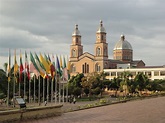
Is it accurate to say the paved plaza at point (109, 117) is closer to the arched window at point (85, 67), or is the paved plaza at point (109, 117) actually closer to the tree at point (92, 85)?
the tree at point (92, 85)

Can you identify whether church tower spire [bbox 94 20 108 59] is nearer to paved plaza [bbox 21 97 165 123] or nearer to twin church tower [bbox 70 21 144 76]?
twin church tower [bbox 70 21 144 76]

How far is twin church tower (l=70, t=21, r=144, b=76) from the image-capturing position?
8662 centimetres

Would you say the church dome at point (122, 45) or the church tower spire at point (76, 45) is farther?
the church dome at point (122, 45)

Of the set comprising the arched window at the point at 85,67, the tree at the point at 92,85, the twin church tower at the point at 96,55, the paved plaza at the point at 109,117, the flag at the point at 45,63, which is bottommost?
the paved plaza at the point at 109,117

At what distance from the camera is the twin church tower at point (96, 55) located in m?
86.6

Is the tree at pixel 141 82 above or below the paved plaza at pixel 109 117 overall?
above

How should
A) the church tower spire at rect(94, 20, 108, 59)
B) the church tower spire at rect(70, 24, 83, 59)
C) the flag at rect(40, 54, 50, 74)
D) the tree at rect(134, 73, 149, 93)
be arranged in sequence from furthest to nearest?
the church tower spire at rect(70, 24, 83, 59), the church tower spire at rect(94, 20, 108, 59), the tree at rect(134, 73, 149, 93), the flag at rect(40, 54, 50, 74)

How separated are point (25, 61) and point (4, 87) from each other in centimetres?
870

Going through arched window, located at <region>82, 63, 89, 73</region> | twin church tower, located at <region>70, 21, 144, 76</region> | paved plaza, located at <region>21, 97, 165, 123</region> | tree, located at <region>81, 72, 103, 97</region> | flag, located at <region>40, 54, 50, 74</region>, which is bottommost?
paved plaza, located at <region>21, 97, 165, 123</region>

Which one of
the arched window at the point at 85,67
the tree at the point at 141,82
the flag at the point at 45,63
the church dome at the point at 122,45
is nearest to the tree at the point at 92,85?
the tree at the point at 141,82

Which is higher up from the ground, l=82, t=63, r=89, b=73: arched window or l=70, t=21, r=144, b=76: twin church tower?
l=70, t=21, r=144, b=76: twin church tower

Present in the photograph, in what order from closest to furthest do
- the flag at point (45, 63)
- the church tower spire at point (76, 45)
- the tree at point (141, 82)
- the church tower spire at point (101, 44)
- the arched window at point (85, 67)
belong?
the flag at point (45, 63), the tree at point (141, 82), the church tower spire at point (101, 44), the arched window at point (85, 67), the church tower spire at point (76, 45)

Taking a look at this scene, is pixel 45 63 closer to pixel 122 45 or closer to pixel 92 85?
pixel 92 85

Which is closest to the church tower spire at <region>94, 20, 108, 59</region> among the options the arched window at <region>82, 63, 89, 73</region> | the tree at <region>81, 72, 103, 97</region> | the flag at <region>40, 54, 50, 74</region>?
the arched window at <region>82, 63, 89, 73</region>
